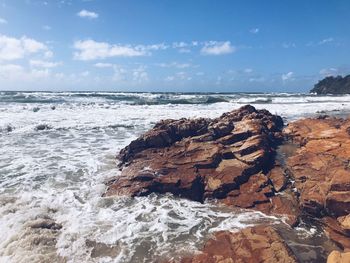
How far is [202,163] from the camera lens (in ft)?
36.4

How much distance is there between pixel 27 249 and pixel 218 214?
4.37 meters

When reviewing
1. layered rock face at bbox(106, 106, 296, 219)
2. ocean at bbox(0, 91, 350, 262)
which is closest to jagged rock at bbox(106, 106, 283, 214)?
layered rock face at bbox(106, 106, 296, 219)

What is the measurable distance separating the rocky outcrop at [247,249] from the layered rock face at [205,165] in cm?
202

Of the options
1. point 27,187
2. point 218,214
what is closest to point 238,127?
point 218,214

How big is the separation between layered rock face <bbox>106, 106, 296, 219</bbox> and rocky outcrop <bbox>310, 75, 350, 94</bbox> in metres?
74.5

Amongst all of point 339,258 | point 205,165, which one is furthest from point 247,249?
point 205,165

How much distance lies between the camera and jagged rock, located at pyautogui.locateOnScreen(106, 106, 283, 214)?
9.89 meters

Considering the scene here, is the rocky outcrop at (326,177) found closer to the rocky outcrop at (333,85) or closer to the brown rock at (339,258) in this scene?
the brown rock at (339,258)

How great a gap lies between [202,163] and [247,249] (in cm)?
466

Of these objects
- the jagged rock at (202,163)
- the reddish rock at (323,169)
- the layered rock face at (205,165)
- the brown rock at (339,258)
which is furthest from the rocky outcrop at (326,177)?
the brown rock at (339,258)

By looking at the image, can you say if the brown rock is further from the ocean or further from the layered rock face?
the layered rock face

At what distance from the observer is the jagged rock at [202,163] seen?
9891mm

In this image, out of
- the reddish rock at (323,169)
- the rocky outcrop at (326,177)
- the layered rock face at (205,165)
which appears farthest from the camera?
the layered rock face at (205,165)

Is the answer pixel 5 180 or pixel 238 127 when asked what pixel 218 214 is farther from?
pixel 5 180
